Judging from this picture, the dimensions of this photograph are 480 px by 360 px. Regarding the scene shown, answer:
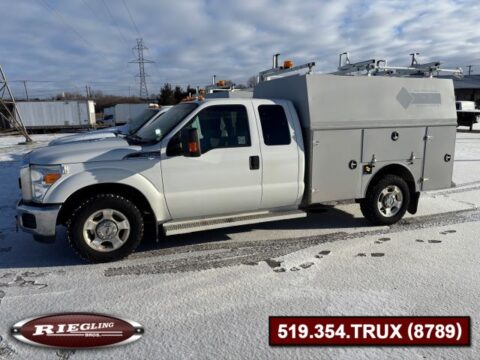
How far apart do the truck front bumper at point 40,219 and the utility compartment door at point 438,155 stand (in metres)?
5.27

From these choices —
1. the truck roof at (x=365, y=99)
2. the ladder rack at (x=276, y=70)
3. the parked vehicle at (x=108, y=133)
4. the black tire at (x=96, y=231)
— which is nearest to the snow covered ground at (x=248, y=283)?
the black tire at (x=96, y=231)

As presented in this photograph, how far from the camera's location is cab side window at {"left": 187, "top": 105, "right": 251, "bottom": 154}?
4426 mm

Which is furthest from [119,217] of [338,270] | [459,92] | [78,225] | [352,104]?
[459,92]

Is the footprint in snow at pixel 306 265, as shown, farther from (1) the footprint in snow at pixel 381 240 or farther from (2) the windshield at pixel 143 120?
(2) the windshield at pixel 143 120

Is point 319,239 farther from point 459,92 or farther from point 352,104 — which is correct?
point 459,92

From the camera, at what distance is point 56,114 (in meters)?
32.1

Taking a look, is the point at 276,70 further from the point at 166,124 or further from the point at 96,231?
the point at 96,231

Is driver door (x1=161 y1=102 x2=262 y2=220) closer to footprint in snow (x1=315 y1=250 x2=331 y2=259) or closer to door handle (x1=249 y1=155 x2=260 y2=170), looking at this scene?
door handle (x1=249 y1=155 x2=260 y2=170)

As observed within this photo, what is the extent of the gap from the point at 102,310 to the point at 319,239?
2941 mm

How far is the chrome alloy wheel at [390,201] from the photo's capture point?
546cm

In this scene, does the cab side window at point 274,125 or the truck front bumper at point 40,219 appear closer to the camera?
the truck front bumper at point 40,219

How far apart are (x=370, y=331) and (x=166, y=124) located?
10.7 ft

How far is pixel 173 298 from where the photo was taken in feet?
11.3

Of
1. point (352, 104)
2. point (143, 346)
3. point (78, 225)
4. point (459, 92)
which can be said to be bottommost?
point (143, 346)
